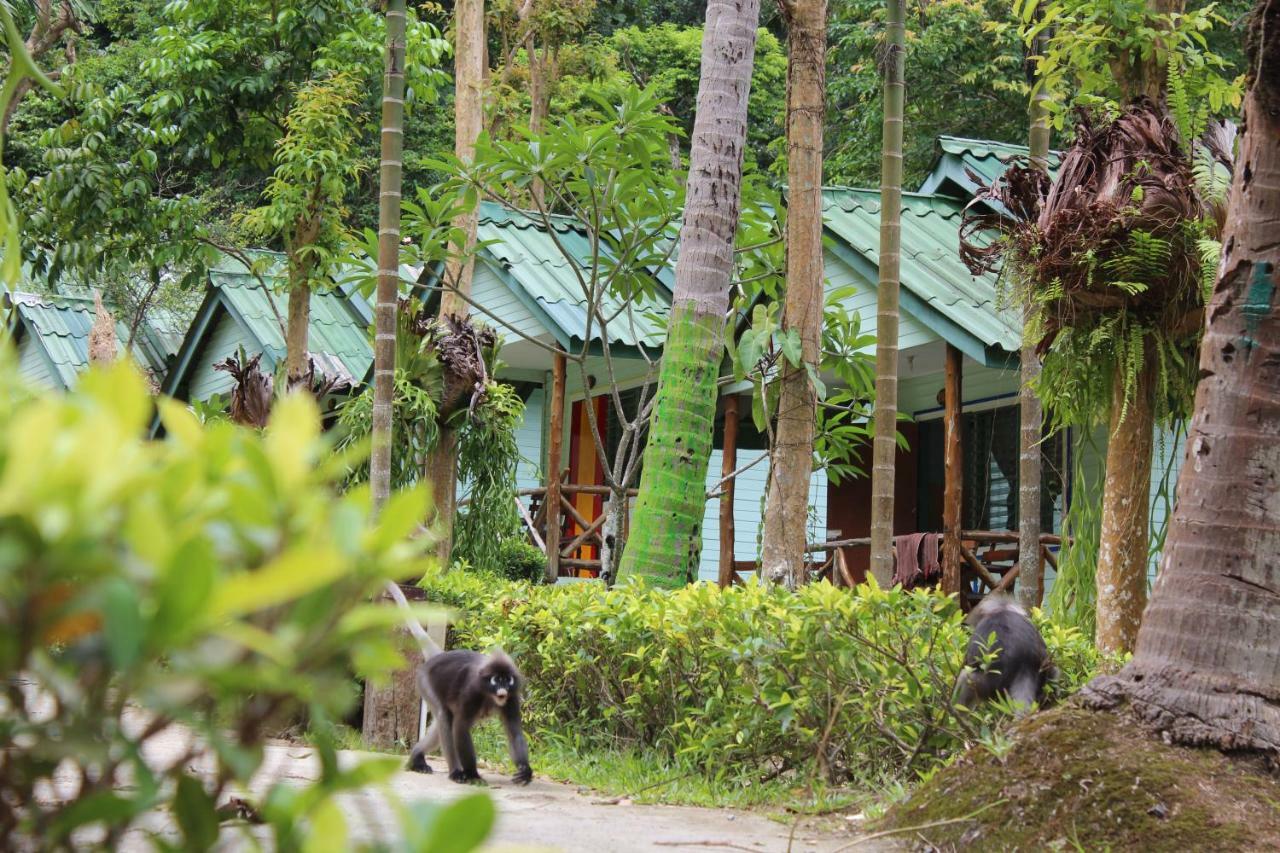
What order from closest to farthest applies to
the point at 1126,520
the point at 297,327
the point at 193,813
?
the point at 193,813 → the point at 1126,520 → the point at 297,327

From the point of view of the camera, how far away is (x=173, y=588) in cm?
106

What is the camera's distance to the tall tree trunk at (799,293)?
367 inches

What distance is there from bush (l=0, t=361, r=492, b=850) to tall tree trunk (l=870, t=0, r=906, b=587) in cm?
767

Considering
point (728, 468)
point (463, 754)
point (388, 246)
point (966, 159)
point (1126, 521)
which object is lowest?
point (463, 754)

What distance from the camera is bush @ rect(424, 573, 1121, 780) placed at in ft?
21.6

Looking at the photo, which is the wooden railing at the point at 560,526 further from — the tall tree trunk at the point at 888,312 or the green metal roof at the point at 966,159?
the tall tree trunk at the point at 888,312

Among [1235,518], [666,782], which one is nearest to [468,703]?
[666,782]

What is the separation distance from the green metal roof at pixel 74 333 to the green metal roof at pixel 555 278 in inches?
504

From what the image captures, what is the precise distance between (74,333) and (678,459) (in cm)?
2620

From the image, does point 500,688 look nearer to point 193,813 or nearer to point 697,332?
point 697,332

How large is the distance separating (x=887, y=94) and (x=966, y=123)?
2126cm

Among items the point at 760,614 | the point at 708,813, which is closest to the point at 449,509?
the point at 760,614

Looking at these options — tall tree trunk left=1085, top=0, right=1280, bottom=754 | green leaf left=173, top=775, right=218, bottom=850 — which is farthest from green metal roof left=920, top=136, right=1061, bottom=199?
green leaf left=173, top=775, right=218, bottom=850

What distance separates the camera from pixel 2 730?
1308mm
